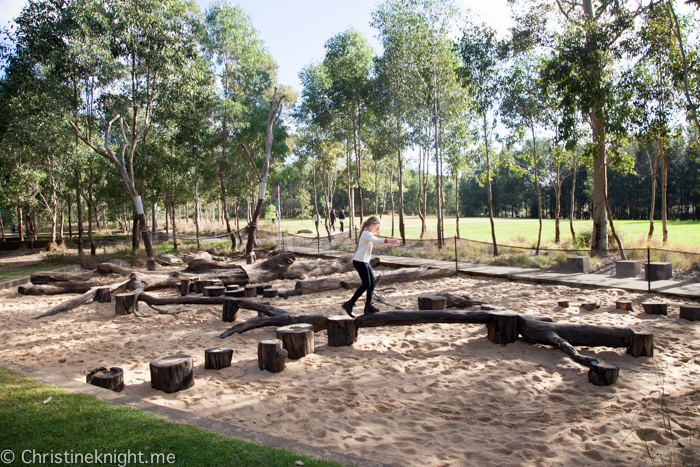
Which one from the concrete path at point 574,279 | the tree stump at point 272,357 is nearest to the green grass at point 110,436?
the tree stump at point 272,357

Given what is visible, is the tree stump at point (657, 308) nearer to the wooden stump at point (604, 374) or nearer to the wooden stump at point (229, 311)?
the wooden stump at point (604, 374)

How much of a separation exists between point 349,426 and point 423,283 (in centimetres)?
733

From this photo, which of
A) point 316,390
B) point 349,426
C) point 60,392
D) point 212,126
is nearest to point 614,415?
point 349,426

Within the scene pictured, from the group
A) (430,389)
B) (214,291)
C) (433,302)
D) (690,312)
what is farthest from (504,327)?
(214,291)

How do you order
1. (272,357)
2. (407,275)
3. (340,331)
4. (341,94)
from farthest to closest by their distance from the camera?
(341,94), (407,275), (340,331), (272,357)

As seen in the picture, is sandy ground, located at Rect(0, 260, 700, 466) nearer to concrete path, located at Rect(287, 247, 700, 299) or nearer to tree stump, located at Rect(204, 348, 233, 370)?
tree stump, located at Rect(204, 348, 233, 370)

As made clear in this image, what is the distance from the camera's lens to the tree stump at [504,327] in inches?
219

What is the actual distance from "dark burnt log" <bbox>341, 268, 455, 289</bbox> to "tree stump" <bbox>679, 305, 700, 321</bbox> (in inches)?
212

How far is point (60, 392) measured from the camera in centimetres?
365

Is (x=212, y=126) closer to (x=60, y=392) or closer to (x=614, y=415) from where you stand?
(x=60, y=392)

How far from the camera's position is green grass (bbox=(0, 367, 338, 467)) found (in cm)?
267

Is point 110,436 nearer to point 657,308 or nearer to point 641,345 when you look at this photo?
point 641,345

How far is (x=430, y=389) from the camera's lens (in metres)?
4.34

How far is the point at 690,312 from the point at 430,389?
4.73 m
